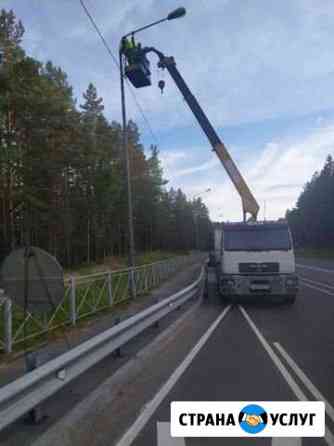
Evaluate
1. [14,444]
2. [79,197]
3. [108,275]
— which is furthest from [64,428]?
[79,197]

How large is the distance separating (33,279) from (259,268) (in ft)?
27.3

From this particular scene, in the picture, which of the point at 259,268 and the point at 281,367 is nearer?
the point at 281,367

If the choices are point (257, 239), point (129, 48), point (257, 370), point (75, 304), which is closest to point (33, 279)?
point (257, 370)

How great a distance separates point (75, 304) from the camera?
354 inches

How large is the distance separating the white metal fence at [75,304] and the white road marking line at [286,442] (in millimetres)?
3320

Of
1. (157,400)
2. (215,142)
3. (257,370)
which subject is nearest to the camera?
(157,400)

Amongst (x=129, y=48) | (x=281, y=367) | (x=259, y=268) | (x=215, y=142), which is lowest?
(x=281, y=367)

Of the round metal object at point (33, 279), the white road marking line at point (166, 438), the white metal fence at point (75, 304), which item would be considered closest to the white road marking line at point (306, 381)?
the white road marking line at point (166, 438)

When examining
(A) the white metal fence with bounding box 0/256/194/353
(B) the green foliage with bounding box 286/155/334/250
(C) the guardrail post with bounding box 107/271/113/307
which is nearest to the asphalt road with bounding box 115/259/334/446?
(A) the white metal fence with bounding box 0/256/194/353

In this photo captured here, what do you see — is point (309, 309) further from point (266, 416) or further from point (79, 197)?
point (79, 197)

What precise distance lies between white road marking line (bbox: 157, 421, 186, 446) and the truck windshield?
865 cm

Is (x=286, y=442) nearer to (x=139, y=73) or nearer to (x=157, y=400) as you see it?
(x=157, y=400)

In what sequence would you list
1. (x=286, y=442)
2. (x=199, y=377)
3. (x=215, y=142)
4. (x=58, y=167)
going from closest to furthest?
(x=286, y=442), (x=199, y=377), (x=215, y=142), (x=58, y=167)

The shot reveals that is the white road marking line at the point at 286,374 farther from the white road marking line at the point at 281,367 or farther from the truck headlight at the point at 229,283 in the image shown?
the truck headlight at the point at 229,283
